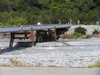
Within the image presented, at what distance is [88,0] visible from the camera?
237ft

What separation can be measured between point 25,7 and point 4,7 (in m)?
7.83

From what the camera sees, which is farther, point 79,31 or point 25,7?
point 25,7

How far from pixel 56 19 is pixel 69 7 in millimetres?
20532

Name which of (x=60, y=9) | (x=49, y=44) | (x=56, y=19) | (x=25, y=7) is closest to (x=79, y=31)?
(x=49, y=44)

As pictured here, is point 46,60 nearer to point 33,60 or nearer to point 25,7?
point 33,60

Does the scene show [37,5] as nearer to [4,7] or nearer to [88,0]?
[4,7]

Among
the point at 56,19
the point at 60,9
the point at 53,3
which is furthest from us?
the point at 53,3

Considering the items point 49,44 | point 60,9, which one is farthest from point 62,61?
point 60,9

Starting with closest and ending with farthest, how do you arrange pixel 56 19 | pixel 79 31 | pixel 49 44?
pixel 49 44
pixel 79 31
pixel 56 19

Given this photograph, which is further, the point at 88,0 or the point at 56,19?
the point at 88,0

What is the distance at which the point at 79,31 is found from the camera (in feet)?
121

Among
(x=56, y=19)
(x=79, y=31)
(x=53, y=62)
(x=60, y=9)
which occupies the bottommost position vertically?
(x=53, y=62)

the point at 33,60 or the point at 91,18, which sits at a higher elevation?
the point at 91,18

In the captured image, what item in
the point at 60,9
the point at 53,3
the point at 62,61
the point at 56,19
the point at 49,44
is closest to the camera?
the point at 62,61
